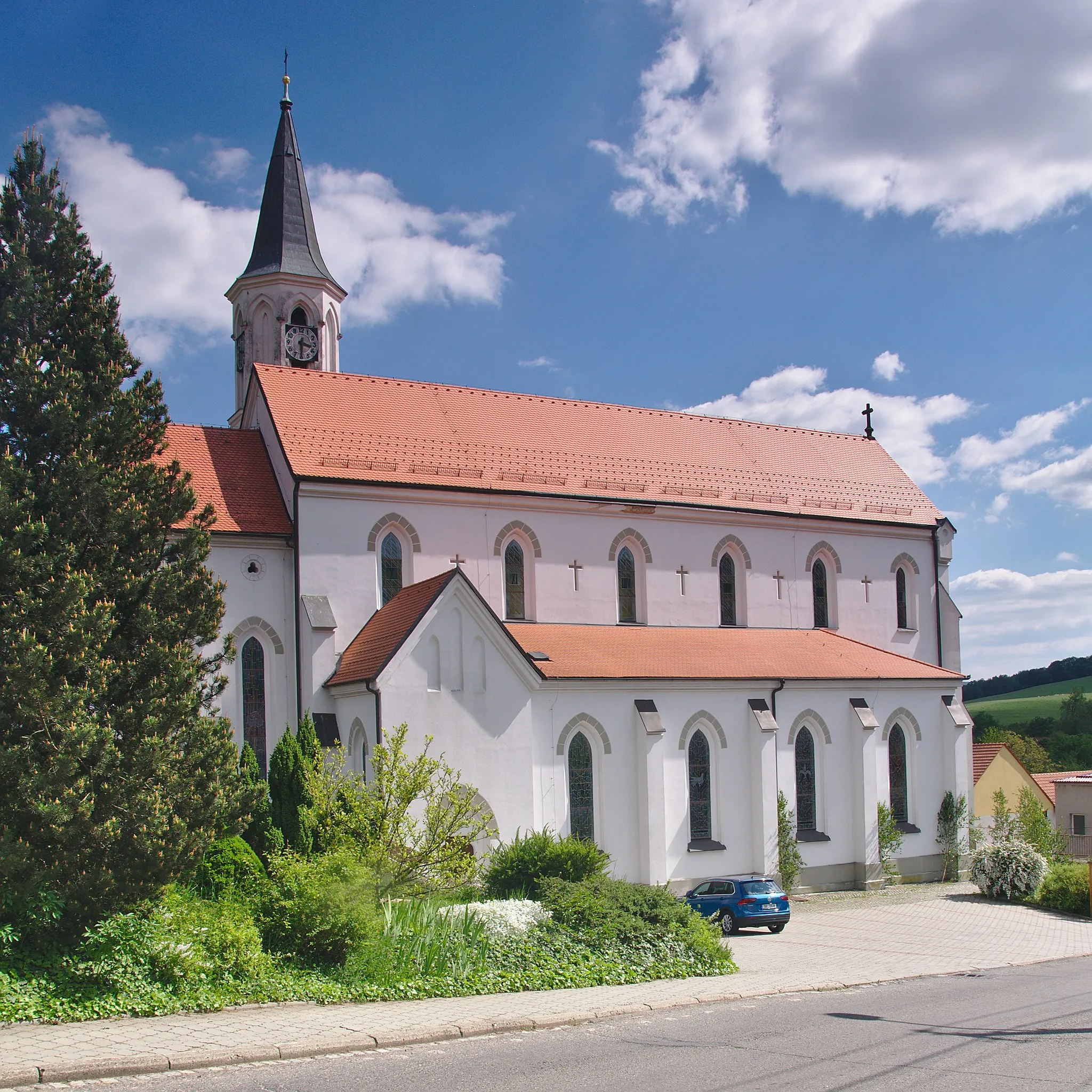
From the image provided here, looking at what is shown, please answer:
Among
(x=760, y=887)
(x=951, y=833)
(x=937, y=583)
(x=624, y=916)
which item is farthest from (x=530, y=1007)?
(x=937, y=583)

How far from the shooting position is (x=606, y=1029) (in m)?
13.4

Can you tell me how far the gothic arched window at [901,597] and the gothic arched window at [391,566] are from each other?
17.2m

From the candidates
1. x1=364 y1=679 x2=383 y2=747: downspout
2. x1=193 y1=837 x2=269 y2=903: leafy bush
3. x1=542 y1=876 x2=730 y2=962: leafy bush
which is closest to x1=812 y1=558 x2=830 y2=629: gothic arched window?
x1=364 y1=679 x2=383 y2=747: downspout

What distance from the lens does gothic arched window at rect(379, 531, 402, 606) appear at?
27.5 meters

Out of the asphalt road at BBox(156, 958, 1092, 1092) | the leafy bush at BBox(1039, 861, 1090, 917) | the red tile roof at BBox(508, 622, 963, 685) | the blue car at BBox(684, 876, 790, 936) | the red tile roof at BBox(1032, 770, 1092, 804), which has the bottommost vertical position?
the red tile roof at BBox(1032, 770, 1092, 804)

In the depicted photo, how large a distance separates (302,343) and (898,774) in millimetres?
22712

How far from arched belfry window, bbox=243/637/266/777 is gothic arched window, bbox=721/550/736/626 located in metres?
13.8

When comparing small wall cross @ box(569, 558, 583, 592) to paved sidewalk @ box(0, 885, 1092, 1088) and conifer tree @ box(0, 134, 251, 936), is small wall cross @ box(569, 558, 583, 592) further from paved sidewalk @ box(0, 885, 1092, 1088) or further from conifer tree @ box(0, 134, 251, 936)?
conifer tree @ box(0, 134, 251, 936)

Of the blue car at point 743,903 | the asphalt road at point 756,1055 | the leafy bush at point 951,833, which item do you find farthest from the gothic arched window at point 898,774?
the asphalt road at point 756,1055

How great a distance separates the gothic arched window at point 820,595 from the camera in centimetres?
3488

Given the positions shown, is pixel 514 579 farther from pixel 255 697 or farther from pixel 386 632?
pixel 255 697

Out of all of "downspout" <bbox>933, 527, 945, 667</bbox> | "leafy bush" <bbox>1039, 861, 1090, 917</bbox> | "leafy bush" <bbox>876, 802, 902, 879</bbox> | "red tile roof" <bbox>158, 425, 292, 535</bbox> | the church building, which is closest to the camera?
the church building

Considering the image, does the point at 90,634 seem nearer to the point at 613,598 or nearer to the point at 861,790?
the point at 613,598

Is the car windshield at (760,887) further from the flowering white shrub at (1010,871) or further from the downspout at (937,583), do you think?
the downspout at (937,583)
